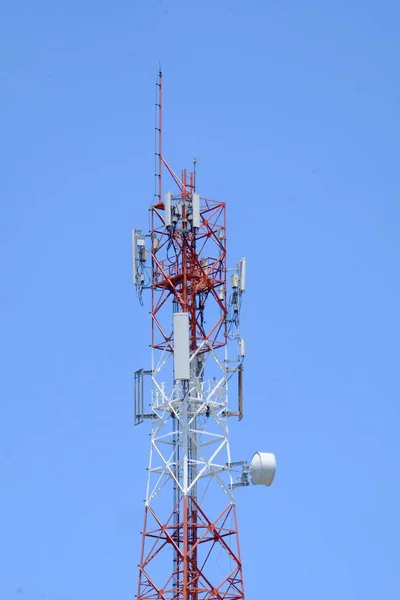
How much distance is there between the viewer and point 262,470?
113 meters

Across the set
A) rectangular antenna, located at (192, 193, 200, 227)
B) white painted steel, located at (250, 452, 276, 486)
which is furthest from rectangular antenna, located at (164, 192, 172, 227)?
white painted steel, located at (250, 452, 276, 486)

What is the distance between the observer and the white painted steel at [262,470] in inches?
4459

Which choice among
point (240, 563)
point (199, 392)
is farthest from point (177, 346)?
point (240, 563)

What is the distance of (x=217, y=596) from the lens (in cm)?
11150

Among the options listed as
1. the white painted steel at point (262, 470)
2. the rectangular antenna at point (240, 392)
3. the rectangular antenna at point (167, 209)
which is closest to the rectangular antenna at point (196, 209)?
the rectangular antenna at point (167, 209)

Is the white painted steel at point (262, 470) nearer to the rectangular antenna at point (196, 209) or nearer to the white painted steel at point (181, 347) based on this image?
the white painted steel at point (181, 347)

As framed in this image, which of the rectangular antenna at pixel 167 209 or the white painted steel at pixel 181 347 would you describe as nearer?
the white painted steel at pixel 181 347

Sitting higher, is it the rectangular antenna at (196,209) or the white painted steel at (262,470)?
the rectangular antenna at (196,209)

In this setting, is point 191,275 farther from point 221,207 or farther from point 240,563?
point 240,563

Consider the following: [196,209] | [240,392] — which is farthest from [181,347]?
[196,209]

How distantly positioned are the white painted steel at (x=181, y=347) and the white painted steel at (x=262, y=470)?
5254 mm

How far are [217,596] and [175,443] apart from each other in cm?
782

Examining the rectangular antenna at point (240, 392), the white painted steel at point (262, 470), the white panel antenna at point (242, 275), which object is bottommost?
the white painted steel at point (262, 470)

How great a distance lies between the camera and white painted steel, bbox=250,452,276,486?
11325 centimetres
